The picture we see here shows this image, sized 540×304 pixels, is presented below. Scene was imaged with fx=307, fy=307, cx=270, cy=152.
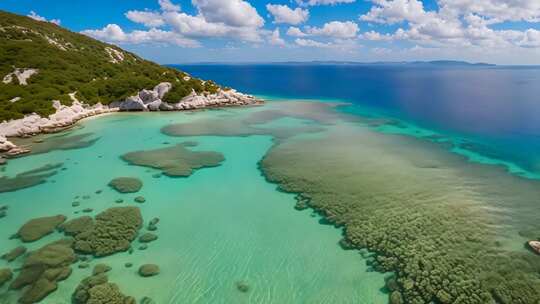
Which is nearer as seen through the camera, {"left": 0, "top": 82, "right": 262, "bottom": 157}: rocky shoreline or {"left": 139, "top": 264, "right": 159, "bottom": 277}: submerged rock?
{"left": 139, "top": 264, "right": 159, "bottom": 277}: submerged rock

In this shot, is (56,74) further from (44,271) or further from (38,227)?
(44,271)

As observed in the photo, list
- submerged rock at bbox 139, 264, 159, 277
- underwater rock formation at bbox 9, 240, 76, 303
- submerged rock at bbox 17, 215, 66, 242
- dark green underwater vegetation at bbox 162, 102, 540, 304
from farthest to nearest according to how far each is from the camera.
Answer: submerged rock at bbox 17, 215, 66, 242 < submerged rock at bbox 139, 264, 159, 277 < dark green underwater vegetation at bbox 162, 102, 540, 304 < underwater rock formation at bbox 9, 240, 76, 303

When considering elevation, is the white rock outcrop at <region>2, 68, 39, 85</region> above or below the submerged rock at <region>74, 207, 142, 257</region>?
above

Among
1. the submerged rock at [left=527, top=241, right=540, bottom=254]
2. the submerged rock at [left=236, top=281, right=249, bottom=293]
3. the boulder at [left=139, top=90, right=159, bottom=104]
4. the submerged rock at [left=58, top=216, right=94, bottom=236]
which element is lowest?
the submerged rock at [left=236, top=281, right=249, bottom=293]

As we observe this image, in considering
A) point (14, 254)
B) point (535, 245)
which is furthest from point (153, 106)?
point (535, 245)

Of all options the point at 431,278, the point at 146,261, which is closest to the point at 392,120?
the point at 431,278

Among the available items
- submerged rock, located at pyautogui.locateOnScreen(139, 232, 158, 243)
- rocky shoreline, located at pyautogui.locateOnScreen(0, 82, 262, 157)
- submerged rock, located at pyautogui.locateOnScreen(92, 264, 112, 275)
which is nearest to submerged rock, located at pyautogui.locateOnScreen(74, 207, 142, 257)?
submerged rock, located at pyautogui.locateOnScreen(139, 232, 158, 243)

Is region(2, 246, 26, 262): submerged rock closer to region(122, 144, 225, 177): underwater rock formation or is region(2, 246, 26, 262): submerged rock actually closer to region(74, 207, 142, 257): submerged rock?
region(74, 207, 142, 257): submerged rock
